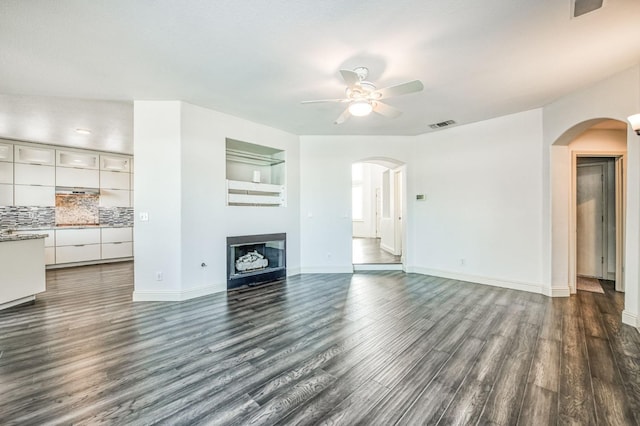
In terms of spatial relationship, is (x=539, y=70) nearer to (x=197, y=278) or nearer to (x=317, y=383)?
(x=317, y=383)

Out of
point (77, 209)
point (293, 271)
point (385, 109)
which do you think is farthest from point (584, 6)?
point (77, 209)

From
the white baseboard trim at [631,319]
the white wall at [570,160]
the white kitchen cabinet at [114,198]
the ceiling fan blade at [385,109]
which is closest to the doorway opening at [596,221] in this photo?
the white wall at [570,160]

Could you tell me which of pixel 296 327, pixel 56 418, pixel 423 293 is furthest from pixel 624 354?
pixel 56 418

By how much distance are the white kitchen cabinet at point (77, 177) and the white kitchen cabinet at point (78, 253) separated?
143 centimetres

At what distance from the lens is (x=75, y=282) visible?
4.94 metres

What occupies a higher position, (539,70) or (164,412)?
(539,70)

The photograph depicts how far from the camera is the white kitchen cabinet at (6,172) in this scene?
5504 millimetres

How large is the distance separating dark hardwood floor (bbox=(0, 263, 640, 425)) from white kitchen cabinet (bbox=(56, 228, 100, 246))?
288cm

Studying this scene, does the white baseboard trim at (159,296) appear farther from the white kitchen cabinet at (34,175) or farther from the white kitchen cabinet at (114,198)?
the white kitchen cabinet at (34,175)

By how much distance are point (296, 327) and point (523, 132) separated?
15.1 ft

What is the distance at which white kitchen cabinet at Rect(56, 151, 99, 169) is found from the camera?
20.1 feet

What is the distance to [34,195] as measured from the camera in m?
5.83

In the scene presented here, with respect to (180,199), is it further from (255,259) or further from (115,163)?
(115,163)

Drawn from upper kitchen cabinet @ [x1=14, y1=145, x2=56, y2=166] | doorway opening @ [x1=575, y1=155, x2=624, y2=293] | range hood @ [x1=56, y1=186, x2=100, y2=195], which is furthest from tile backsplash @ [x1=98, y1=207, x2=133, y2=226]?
doorway opening @ [x1=575, y1=155, x2=624, y2=293]
